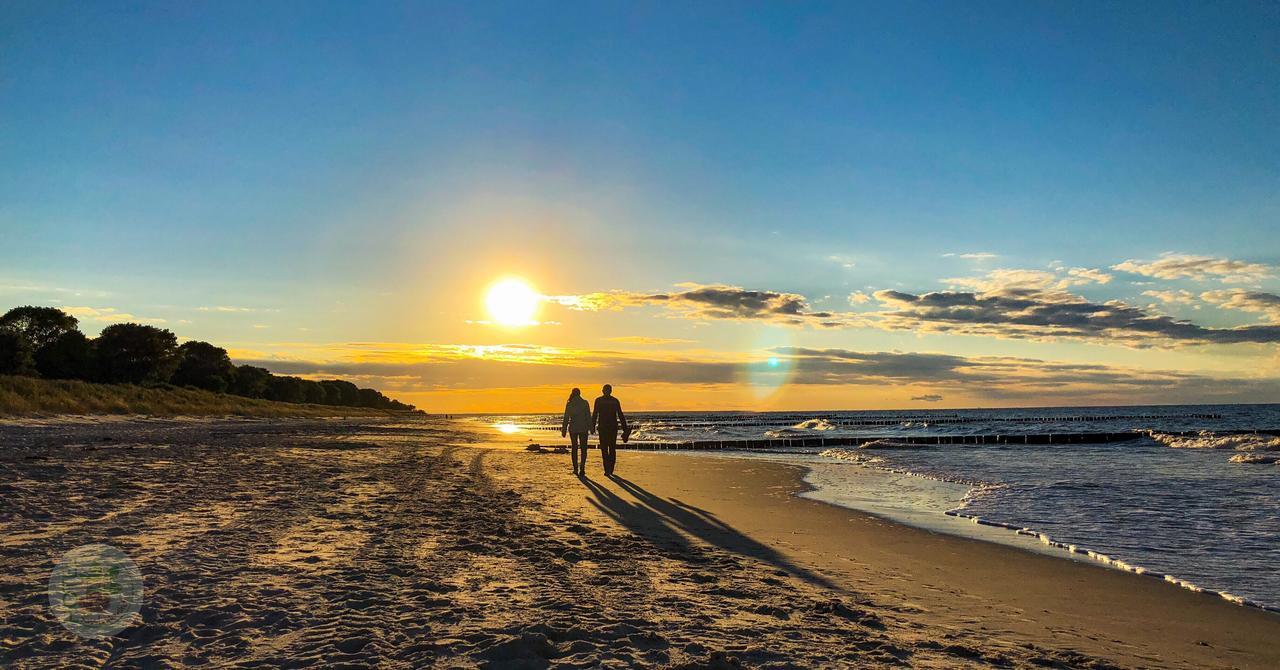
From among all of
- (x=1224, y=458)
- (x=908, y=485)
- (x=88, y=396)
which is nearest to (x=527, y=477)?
(x=908, y=485)

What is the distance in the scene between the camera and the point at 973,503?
1446 centimetres

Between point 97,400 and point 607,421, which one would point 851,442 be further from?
point 97,400

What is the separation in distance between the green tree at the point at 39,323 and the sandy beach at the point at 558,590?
7964 centimetres

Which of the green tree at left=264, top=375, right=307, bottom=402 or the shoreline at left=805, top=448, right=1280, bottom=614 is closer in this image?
the shoreline at left=805, top=448, right=1280, bottom=614

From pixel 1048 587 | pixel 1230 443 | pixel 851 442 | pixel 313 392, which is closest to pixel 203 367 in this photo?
pixel 313 392

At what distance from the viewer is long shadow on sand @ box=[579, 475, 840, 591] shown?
8.60 meters

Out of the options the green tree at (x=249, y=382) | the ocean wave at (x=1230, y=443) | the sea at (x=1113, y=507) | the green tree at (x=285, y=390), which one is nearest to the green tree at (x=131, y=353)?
the green tree at (x=249, y=382)

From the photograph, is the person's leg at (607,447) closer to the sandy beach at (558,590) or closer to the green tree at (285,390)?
the sandy beach at (558,590)

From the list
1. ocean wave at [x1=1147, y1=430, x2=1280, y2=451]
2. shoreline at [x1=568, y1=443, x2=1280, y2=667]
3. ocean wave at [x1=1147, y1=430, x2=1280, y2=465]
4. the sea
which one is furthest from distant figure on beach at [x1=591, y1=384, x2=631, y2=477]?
ocean wave at [x1=1147, y1=430, x2=1280, y2=451]

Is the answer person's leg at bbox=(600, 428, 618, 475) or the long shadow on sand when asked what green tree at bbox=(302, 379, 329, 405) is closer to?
person's leg at bbox=(600, 428, 618, 475)

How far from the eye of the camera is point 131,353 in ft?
263

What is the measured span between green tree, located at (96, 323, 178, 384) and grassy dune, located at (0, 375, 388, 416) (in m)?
16.0

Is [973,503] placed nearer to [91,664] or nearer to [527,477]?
[527,477]

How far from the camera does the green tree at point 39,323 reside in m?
73.4
